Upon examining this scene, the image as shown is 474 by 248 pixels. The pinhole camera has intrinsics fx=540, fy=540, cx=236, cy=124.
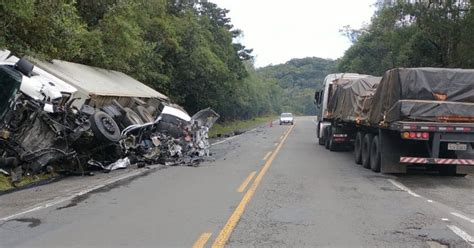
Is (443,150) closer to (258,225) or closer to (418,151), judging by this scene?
(418,151)

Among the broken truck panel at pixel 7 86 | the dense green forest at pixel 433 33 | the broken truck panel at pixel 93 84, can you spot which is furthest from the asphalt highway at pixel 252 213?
the dense green forest at pixel 433 33

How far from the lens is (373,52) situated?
57.9 m

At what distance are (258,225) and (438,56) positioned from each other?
106 feet

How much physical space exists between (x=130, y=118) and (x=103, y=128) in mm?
2882

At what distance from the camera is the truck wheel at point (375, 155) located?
15305 millimetres

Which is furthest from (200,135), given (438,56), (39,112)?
(438,56)

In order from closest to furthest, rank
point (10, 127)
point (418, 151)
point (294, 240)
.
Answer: point (294, 240) < point (10, 127) < point (418, 151)

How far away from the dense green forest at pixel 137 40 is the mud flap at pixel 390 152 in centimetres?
1015

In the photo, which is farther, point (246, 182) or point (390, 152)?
point (390, 152)

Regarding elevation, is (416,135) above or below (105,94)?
below

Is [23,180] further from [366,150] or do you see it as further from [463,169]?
[463,169]

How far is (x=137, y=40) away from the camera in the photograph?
1089 inches

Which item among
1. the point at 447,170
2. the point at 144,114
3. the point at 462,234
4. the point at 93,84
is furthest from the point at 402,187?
the point at 93,84

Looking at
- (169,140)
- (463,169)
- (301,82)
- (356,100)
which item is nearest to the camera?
(463,169)
